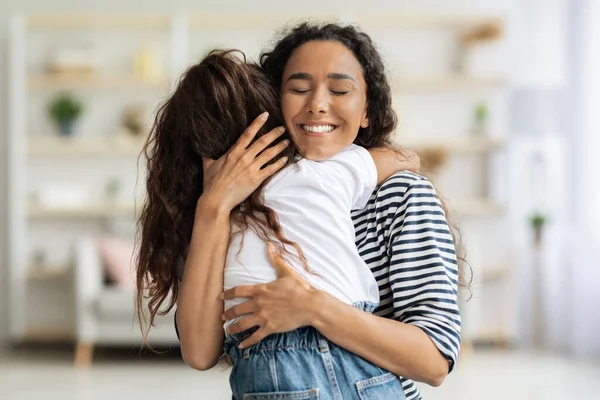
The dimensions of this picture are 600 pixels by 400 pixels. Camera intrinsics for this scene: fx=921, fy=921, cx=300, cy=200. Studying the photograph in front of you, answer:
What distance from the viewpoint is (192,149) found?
4.48 ft

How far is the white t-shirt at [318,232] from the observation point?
1271mm

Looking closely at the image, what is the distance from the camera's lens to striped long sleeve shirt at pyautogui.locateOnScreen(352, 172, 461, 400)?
1.24m

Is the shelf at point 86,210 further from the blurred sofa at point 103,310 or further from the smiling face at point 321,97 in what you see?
the smiling face at point 321,97

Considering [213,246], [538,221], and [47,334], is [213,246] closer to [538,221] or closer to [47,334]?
[538,221]

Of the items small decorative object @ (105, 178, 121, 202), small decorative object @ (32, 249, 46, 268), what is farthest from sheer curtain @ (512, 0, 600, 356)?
small decorative object @ (32, 249, 46, 268)

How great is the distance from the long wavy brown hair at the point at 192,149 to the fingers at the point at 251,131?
0.9 inches

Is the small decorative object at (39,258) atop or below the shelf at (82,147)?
below

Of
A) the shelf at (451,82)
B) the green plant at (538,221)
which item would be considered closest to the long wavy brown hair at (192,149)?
the green plant at (538,221)

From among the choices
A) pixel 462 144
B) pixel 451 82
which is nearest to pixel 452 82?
pixel 451 82

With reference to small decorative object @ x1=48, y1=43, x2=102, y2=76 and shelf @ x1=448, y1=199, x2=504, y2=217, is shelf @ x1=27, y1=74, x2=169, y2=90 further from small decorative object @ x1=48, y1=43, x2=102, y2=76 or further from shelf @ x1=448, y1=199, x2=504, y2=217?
shelf @ x1=448, y1=199, x2=504, y2=217

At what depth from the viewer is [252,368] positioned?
4.06ft

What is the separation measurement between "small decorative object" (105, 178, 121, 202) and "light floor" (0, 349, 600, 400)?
3.93 ft

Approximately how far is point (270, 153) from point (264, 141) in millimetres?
19

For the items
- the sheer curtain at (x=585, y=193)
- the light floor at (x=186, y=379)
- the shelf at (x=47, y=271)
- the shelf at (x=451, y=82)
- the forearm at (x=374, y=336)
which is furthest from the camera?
the shelf at (x=451, y=82)
